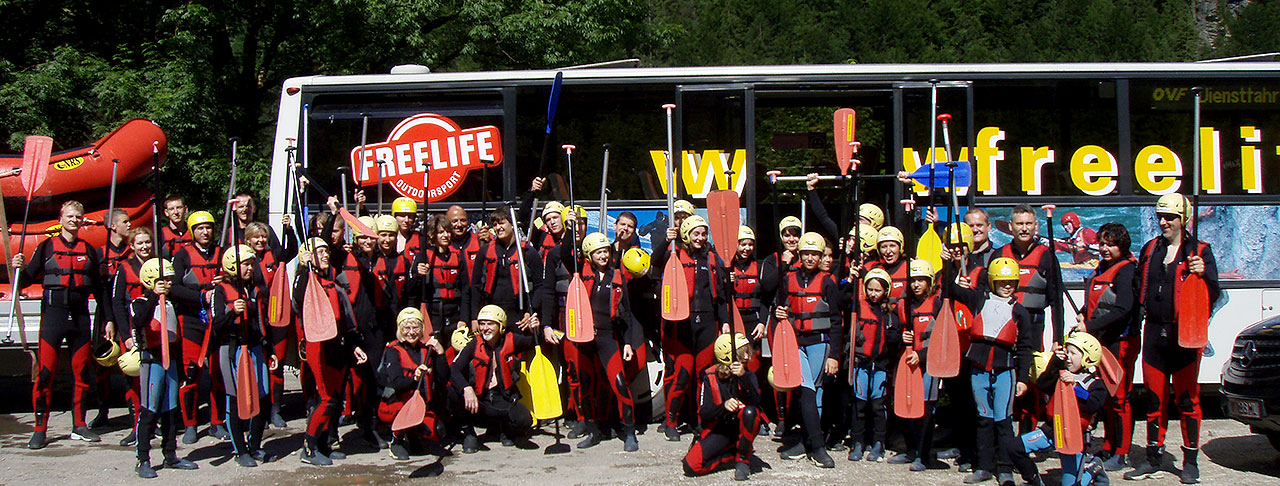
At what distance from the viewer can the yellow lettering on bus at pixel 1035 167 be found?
8727mm

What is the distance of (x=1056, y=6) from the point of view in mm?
56281

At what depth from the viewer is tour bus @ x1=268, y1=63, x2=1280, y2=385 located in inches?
341

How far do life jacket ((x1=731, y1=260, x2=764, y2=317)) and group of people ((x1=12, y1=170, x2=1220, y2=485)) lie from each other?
0.07ft

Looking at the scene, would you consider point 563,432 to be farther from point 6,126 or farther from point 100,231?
point 6,126

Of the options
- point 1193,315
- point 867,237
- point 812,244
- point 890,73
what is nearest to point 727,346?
point 812,244

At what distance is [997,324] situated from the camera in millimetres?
6465

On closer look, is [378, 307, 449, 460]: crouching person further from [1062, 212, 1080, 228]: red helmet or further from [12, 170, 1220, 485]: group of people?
[1062, 212, 1080, 228]: red helmet

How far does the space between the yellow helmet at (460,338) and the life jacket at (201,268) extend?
1.65m

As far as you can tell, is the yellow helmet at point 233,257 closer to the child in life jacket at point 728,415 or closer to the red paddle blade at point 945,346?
the child in life jacket at point 728,415

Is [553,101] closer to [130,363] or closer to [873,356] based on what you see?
[873,356]

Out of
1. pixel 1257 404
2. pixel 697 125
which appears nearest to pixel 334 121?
pixel 697 125

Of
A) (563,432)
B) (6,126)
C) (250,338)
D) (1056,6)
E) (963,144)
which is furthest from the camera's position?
(1056,6)

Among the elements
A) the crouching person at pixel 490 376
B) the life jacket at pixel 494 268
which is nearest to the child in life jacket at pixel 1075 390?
the crouching person at pixel 490 376

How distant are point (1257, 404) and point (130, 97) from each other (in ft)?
46.3
